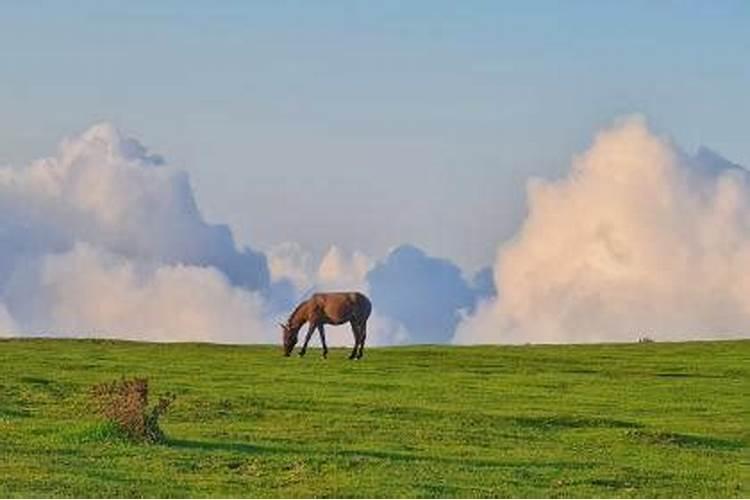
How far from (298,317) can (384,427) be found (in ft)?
104

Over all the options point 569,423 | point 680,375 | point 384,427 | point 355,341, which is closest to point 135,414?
point 384,427

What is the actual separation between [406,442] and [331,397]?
986 cm

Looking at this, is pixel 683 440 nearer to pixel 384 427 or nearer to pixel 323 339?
pixel 384 427

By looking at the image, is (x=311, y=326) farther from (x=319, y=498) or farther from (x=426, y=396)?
(x=319, y=498)

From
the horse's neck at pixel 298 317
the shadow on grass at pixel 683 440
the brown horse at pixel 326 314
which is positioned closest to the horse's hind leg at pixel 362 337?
the brown horse at pixel 326 314

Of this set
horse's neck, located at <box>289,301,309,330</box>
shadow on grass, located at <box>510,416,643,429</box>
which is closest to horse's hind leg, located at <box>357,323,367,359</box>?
horse's neck, located at <box>289,301,309,330</box>

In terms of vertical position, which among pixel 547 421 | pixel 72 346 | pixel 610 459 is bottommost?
pixel 610 459

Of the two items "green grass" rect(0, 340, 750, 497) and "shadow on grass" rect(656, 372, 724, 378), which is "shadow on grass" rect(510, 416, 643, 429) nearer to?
"green grass" rect(0, 340, 750, 497)

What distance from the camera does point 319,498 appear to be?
950 inches

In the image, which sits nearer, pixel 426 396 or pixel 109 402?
pixel 109 402

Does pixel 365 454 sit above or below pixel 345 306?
below

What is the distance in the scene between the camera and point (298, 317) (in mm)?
66875

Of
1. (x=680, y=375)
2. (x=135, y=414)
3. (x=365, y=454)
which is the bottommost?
(x=365, y=454)

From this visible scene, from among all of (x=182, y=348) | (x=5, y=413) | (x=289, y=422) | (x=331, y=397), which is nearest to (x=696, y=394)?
(x=331, y=397)
